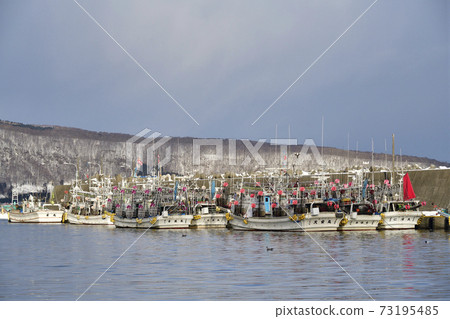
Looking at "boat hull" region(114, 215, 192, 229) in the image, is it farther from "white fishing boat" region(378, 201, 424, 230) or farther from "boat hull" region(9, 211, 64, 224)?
"boat hull" region(9, 211, 64, 224)

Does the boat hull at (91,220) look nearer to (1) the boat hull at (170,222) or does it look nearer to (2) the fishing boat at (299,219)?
(1) the boat hull at (170,222)

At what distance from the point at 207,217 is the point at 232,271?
191ft

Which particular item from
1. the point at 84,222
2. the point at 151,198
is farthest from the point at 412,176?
the point at 84,222

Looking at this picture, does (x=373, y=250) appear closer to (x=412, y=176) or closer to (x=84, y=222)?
(x=412, y=176)

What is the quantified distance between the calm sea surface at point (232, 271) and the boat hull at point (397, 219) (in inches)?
837

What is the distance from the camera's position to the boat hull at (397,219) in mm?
85312

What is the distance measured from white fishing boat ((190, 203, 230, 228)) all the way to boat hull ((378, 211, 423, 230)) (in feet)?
83.7

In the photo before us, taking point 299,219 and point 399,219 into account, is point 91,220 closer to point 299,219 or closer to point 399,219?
point 299,219

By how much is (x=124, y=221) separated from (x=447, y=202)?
5241cm

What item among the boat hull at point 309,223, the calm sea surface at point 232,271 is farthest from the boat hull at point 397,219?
the calm sea surface at point 232,271

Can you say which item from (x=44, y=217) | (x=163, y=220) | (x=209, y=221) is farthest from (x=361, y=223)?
(x=44, y=217)

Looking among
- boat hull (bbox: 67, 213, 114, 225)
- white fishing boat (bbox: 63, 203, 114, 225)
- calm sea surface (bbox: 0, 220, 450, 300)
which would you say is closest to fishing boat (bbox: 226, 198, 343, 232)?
calm sea surface (bbox: 0, 220, 450, 300)

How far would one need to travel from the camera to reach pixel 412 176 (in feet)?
400
